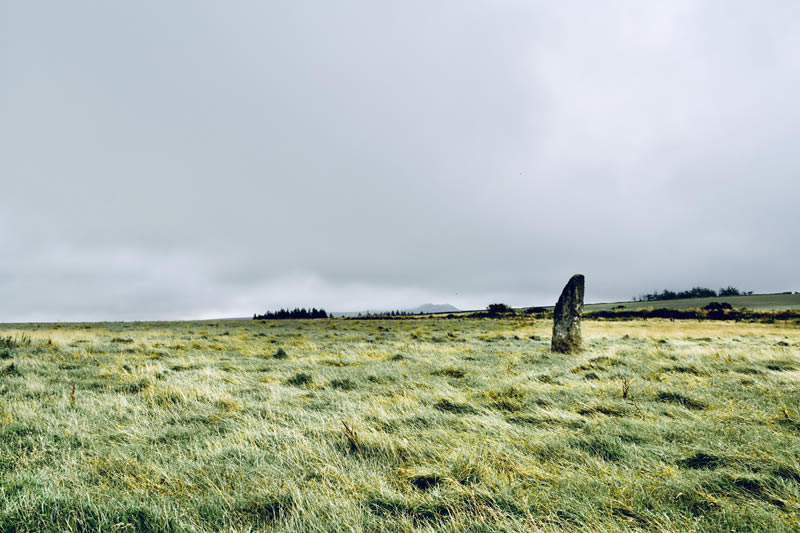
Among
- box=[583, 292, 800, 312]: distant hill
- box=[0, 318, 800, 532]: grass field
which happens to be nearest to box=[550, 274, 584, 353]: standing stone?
box=[0, 318, 800, 532]: grass field

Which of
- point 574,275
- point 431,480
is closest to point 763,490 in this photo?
point 431,480

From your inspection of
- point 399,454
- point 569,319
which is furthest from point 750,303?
point 399,454

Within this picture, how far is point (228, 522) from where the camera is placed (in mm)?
2688

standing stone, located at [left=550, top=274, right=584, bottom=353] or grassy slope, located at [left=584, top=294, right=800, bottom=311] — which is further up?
standing stone, located at [left=550, top=274, right=584, bottom=353]

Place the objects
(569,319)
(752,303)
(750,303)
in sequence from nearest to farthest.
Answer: (569,319)
(752,303)
(750,303)

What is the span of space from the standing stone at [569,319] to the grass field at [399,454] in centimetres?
558

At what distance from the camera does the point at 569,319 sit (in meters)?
13.8

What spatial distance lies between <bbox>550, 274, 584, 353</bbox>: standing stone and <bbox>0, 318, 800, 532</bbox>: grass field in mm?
5578

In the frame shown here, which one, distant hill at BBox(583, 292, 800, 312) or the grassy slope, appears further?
the grassy slope

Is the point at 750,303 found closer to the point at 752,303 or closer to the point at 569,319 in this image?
the point at 752,303

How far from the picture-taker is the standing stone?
13.5 meters

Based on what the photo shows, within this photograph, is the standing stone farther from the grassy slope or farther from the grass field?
the grassy slope

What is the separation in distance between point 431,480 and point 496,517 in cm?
82

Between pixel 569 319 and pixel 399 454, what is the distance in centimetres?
1172
